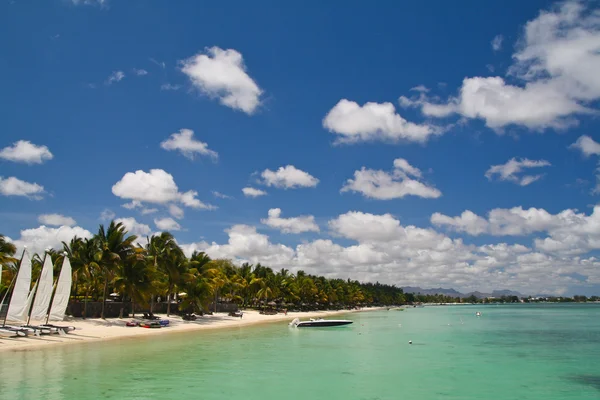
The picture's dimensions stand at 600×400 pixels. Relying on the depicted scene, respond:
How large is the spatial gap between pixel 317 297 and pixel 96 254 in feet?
280

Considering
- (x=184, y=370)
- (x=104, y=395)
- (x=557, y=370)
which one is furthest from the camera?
(x=557, y=370)

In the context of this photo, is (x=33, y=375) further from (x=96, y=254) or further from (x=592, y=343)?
(x=592, y=343)

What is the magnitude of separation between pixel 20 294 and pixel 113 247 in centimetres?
1403

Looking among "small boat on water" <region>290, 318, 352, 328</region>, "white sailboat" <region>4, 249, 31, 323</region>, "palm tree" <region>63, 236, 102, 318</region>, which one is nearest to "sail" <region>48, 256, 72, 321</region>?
"white sailboat" <region>4, 249, 31, 323</region>

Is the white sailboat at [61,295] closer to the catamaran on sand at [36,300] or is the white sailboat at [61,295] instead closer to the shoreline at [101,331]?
the catamaran on sand at [36,300]

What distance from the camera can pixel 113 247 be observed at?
44188 millimetres

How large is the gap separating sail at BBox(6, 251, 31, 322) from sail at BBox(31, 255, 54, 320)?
39.6 inches

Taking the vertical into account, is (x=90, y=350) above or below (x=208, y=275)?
below

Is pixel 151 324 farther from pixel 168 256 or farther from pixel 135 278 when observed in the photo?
pixel 168 256

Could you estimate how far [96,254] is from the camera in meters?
42.8

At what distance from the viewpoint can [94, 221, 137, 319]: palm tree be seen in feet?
142

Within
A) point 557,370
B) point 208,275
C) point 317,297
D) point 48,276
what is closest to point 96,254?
point 48,276

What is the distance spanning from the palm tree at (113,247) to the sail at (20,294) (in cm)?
1230

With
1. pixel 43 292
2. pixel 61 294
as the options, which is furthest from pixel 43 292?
pixel 61 294
